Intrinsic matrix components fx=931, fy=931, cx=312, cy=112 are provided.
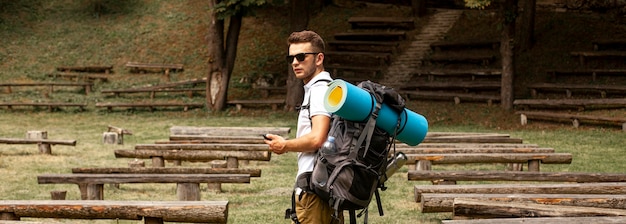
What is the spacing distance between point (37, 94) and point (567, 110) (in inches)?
695

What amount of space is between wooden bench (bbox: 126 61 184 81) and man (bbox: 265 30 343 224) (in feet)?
93.7

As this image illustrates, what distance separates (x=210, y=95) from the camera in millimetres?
29609

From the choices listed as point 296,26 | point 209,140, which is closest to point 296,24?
point 296,26

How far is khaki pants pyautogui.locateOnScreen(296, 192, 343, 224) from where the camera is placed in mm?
5734

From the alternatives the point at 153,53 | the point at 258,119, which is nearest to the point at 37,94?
the point at 153,53

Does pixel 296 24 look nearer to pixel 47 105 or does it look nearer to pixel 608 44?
pixel 47 105

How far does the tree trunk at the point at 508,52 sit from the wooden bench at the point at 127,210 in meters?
19.8

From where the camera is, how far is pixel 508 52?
26.5m

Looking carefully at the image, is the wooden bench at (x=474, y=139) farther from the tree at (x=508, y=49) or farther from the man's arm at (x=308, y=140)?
the man's arm at (x=308, y=140)

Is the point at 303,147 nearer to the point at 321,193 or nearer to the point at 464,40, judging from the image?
the point at 321,193

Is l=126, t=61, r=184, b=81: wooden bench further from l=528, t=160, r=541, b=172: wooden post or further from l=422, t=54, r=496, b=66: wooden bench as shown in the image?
l=528, t=160, r=541, b=172: wooden post

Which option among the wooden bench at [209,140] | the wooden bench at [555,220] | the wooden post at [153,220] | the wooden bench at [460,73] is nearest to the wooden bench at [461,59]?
the wooden bench at [460,73]

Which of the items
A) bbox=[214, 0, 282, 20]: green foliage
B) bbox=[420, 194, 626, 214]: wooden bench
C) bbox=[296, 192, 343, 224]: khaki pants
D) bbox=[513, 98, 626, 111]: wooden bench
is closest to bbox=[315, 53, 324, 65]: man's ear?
bbox=[296, 192, 343, 224]: khaki pants

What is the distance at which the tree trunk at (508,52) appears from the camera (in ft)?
85.3
